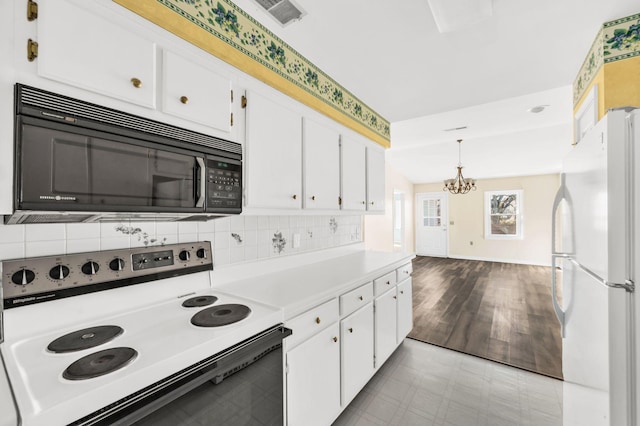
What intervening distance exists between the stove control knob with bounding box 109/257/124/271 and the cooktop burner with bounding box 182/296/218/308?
32cm

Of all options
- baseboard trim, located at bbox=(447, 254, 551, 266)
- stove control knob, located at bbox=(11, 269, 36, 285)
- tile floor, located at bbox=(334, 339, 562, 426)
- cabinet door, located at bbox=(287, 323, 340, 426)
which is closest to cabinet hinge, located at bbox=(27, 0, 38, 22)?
stove control knob, located at bbox=(11, 269, 36, 285)

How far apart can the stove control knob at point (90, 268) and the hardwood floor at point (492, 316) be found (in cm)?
291

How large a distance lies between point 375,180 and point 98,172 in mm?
2401

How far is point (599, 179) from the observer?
40.4 inches

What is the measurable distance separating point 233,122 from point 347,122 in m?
1.29

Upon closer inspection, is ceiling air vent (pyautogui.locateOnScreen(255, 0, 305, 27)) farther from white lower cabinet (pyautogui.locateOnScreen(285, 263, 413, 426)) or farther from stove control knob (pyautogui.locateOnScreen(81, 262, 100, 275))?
white lower cabinet (pyautogui.locateOnScreen(285, 263, 413, 426))

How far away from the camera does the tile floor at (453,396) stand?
6.07 feet

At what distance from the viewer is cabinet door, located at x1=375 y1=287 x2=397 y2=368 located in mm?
2131

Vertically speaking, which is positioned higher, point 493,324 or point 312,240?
point 312,240

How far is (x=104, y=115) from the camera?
37.2 inches

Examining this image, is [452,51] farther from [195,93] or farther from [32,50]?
[32,50]

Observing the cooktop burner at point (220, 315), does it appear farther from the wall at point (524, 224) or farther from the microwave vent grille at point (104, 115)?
the wall at point (524, 224)

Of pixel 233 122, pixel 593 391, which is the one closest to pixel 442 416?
pixel 593 391

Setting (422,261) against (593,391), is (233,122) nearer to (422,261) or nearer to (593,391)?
(593,391)
